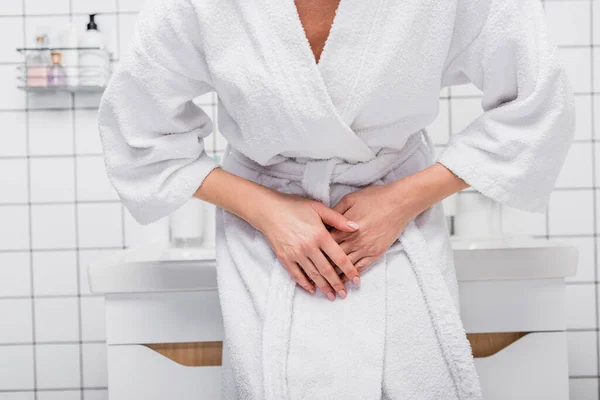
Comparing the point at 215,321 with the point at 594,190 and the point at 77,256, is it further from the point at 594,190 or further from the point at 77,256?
the point at 594,190

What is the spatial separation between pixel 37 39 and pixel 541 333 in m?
1.31

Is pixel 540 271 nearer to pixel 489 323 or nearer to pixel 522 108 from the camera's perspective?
pixel 489 323

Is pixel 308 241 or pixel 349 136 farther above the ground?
pixel 349 136

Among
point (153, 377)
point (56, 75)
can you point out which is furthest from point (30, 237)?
point (153, 377)

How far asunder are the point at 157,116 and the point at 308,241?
28 cm

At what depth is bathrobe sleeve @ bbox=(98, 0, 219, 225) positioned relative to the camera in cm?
84

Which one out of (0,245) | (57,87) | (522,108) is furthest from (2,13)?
(522,108)

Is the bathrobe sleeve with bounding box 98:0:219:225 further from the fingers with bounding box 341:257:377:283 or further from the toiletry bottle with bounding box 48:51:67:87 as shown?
the toiletry bottle with bounding box 48:51:67:87

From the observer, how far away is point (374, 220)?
2.68ft

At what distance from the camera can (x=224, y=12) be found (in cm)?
80

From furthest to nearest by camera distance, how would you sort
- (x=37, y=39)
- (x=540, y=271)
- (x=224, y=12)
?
1. (x=37, y=39)
2. (x=540, y=271)
3. (x=224, y=12)

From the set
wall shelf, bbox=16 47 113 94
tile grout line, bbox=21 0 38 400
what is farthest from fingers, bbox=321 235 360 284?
tile grout line, bbox=21 0 38 400

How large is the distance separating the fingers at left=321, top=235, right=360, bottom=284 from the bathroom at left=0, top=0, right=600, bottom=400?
2.67ft

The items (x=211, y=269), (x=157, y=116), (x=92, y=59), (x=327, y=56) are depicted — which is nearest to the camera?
(x=327, y=56)
